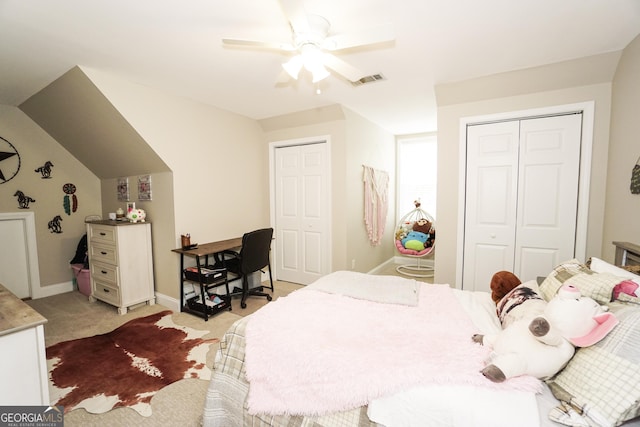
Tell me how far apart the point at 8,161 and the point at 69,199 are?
707mm

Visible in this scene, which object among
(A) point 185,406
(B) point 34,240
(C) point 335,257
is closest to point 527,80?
(C) point 335,257

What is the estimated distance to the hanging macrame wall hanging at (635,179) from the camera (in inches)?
75.2

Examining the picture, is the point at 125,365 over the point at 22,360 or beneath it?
beneath

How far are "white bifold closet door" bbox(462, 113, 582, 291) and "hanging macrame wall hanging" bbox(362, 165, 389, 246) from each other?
1454 mm

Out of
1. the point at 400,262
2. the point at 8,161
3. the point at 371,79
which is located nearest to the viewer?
the point at 371,79

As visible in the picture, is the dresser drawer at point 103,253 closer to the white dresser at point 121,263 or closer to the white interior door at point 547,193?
the white dresser at point 121,263

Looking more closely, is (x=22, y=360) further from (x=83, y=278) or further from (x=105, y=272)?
(x=83, y=278)

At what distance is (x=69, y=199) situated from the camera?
3.75m

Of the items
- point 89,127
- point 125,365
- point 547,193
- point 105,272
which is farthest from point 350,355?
point 89,127

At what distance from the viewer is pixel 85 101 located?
2.74 meters

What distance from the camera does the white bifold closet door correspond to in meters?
2.61

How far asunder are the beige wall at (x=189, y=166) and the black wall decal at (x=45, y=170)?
59 cm

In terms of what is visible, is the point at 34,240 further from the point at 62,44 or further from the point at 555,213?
the point at 555,213

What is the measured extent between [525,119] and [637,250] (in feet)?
4.96
